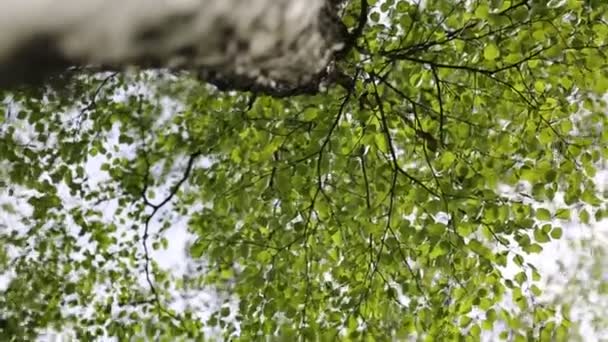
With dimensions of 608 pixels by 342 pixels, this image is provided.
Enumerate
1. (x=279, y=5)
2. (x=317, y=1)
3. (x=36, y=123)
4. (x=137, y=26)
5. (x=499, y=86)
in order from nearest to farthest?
(x=137, y=26) < (x=279, y=5) < (x=317, y=1) < (x=499, y=86) < (x=36, y=123)

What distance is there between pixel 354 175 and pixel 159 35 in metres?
3.05

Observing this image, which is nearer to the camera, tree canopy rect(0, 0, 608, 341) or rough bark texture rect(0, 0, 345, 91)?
rough bark texture rect(0, 0, 345, 91)

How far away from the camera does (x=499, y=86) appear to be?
3.80 meters

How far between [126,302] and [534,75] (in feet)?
11.2

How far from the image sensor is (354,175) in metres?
3.90

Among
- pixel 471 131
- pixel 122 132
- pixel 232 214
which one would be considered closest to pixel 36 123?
pixel 122 132

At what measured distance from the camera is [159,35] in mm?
896

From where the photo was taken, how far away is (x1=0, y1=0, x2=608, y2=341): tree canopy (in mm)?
3512

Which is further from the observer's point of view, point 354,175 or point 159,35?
point 354,175

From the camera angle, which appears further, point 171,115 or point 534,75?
point 171,115

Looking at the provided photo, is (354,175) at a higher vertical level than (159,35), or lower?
higher

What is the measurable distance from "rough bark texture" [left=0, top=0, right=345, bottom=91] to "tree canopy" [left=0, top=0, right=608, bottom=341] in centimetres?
147

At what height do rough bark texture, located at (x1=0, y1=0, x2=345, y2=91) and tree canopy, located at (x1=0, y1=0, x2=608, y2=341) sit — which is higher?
tree canopy, located at (x1=0, y1=0, x2=608, y2=341)

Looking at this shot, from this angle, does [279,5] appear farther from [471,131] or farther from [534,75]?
[534,75]
